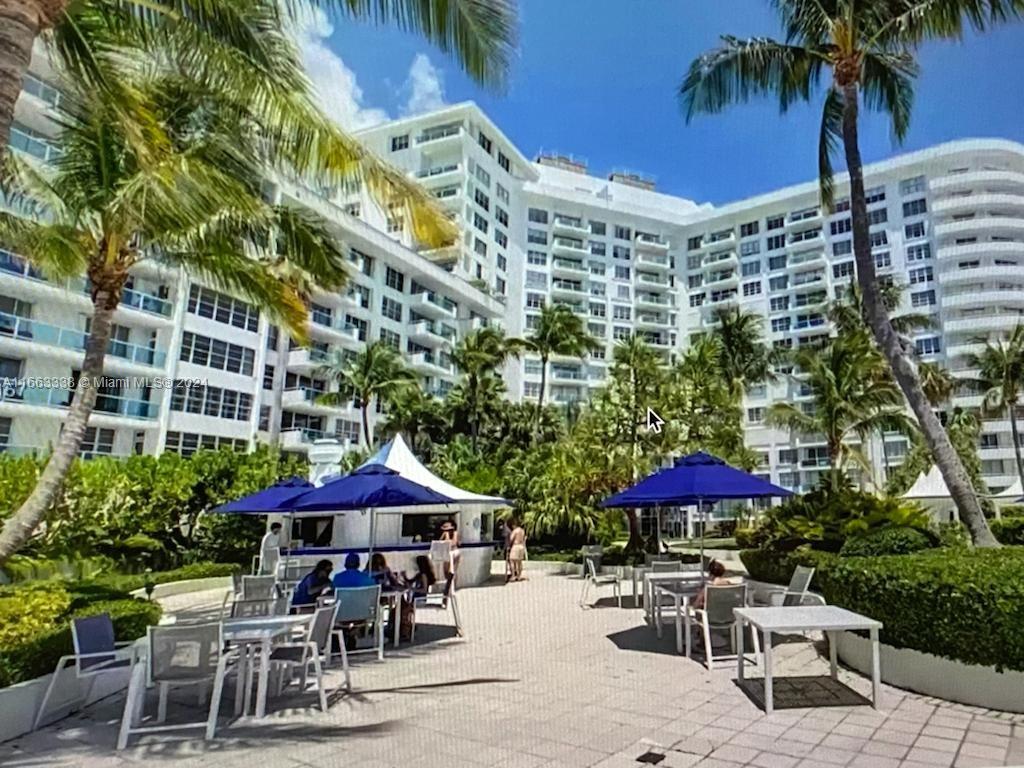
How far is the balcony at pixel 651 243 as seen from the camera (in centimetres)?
7650

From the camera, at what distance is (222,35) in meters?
7.61

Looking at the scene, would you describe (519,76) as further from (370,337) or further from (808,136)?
(370,337)

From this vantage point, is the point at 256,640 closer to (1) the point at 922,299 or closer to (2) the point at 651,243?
(1) the point at 922,299

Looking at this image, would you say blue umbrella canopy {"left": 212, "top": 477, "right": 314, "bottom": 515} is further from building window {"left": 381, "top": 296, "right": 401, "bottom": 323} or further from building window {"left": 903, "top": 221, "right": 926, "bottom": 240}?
building window {"left": 903, "top": 221, "right": 926, "bottom": 240}

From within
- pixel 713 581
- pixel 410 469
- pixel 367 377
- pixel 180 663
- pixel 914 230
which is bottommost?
pixel 180 663

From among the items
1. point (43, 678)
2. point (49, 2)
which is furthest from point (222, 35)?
point (43, 678)

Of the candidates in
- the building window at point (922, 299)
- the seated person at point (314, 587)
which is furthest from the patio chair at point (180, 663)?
the building window at point (922, 299)

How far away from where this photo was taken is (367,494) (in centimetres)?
902

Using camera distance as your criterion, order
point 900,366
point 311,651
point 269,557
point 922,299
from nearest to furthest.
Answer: point 311,651 < point 900,366 < point 269,557 < point 922,299

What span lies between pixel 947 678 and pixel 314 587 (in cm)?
703

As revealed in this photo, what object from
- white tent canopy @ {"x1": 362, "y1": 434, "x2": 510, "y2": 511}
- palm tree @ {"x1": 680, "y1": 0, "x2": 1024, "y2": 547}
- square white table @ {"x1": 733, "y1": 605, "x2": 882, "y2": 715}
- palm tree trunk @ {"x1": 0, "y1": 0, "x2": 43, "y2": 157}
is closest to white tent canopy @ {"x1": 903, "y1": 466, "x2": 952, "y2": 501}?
palm tree @ {"x1": 680, "y1": 0, "x2": 1024, "y2": 547}

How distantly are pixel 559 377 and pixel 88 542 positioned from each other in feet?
173

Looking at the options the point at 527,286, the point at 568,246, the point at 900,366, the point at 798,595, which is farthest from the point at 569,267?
the point at 798,595

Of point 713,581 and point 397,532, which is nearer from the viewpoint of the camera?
point 713,581
